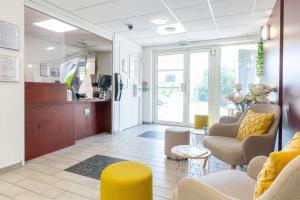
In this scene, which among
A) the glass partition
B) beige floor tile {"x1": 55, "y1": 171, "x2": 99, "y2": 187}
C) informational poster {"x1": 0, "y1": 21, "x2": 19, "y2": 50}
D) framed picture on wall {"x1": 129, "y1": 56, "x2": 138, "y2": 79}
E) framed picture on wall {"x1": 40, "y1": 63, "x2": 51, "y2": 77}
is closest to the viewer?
beige floor tile {"x1": 55, "y1": 171, "x2": 99, "y2": 187}

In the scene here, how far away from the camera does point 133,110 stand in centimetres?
582

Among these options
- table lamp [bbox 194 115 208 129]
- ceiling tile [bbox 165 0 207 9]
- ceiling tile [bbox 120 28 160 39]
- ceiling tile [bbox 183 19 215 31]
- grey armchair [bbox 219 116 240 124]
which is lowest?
table lamp [bbox 194 115 208 129]

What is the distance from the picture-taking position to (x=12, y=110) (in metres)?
2.63

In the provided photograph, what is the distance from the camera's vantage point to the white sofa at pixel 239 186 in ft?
2.64

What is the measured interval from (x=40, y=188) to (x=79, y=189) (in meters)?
0.43

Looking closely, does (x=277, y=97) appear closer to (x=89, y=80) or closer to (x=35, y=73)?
(x=89, y=80)

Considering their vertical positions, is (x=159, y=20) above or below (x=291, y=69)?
above

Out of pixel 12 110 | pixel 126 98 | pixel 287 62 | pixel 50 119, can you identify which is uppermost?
pixel 287 62

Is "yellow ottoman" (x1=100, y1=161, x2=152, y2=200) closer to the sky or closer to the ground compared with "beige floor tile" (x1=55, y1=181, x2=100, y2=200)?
closer to the sky

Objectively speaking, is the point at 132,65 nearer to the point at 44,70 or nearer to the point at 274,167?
the point at 44,70

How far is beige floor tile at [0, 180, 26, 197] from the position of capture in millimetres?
2047

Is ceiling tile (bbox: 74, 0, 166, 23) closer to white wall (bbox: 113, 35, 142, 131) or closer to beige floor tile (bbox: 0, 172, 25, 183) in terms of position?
white wall (bbox: 113, 35, 142, 131)

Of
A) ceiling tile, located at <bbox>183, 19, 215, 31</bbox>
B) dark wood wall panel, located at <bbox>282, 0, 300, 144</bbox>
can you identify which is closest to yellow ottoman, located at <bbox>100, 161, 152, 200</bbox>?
dark wood wall panel, located at <bbox>282, 0, 300, 144</bbox>

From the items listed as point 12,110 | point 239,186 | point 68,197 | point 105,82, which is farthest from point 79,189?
point 105,82
